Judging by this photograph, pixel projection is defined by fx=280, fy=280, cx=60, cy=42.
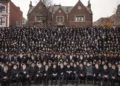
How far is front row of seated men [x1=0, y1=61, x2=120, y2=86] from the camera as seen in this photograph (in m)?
17.7

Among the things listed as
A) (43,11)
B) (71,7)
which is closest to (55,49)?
(43,11)

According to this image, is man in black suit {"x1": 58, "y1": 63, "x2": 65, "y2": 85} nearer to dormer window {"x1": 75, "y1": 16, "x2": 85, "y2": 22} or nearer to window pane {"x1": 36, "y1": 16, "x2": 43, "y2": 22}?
window pane {"x1": 36, "y1": 16, "x2": 43, "y2": 22}

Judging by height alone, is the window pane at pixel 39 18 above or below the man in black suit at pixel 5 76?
above

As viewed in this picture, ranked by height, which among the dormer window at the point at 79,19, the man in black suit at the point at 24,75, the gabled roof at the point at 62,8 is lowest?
the man in black suit at the point at 24,75

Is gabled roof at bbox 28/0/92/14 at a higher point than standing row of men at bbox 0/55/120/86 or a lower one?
higher

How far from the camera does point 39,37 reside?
1177 inches

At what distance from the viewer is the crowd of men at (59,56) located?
59.1ft

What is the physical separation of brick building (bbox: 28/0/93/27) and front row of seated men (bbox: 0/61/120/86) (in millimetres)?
35026

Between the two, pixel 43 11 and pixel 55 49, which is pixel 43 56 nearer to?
pixel 55 49

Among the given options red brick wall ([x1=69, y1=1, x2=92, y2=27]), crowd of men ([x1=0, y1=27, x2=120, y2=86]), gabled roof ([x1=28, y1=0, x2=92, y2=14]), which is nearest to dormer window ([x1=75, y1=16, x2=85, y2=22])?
red brick wall ([x1=69, y1=1, x2=92, y2=27])

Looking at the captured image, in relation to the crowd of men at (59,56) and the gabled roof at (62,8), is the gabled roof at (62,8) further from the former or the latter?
the crowd of men at (59,56)

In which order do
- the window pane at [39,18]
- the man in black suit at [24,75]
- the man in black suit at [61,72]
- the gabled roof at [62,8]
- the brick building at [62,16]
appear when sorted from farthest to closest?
the gabled roof at [62,8] < the brick building at [62,16] < the window pane at [39,18] < the man in black suit at [61,72] < the man in black suit at [24,75]

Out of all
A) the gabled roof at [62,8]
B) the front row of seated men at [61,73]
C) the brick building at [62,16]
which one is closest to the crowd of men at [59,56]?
the front row of seated men at [61,73]

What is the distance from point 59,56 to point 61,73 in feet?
11.7
